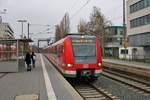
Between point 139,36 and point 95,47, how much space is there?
165 ft

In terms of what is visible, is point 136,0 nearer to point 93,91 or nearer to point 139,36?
point 139,36

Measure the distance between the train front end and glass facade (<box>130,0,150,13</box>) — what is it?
46390mm

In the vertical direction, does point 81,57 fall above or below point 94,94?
above

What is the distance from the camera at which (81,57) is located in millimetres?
19781

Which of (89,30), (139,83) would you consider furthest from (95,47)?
(89,30)

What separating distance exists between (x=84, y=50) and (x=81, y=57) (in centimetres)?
59

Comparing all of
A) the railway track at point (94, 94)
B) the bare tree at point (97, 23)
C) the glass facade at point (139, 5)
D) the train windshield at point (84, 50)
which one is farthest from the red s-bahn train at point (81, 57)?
the bare tree at point (97, 23)

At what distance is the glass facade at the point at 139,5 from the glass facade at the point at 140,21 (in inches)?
82.4

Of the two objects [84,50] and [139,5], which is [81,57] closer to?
[84,50]

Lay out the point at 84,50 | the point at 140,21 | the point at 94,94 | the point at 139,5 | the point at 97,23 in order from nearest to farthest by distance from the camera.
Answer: the point at 94,94 → the point at 84,50 → the point at 140,21 → the point at 139,5 → the point at 97,23

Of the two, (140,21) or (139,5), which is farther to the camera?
(139,5)

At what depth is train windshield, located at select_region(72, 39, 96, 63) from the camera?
1977cm

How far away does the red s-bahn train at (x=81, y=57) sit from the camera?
63.7 ft

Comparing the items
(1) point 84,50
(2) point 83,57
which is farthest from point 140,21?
(2) point 83,57
